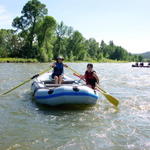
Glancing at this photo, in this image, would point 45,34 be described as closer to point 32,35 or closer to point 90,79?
point 32,35

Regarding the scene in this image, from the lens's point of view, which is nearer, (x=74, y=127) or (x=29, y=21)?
(x=74, y=127)

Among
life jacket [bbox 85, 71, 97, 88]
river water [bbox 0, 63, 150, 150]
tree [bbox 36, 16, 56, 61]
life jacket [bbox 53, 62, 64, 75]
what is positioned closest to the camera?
river water [bbox 0, 63, 150, 150]

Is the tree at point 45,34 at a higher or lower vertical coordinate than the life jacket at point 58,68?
higher

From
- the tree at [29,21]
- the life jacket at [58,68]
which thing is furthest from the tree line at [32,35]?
the life jacket at [58,68]

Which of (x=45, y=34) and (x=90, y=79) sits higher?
(x=45, y=34)

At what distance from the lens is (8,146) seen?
14.5ft

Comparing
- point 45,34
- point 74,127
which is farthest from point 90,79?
point 45,34

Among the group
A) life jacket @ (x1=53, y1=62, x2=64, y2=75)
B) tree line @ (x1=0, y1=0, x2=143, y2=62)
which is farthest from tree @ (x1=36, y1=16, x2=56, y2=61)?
life jacket @ (x1=53, y1=62, x2=64, y2=75)

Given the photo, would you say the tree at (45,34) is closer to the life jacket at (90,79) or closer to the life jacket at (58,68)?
the life jacket at (58,68)

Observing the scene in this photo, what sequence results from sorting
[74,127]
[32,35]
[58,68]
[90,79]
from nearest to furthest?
[74,127], [90,79], [58,68], [32,35]

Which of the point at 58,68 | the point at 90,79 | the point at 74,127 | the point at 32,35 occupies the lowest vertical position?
the point at 74,127

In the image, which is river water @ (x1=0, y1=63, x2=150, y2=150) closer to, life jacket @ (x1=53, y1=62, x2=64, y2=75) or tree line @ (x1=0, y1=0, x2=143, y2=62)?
life jacket @ (x1=53, y1=62, x2=64, y2=75)

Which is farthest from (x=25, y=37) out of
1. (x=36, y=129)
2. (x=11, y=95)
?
(x=36, y=129)

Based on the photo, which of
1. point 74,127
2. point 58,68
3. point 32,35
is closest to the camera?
point 74,127
